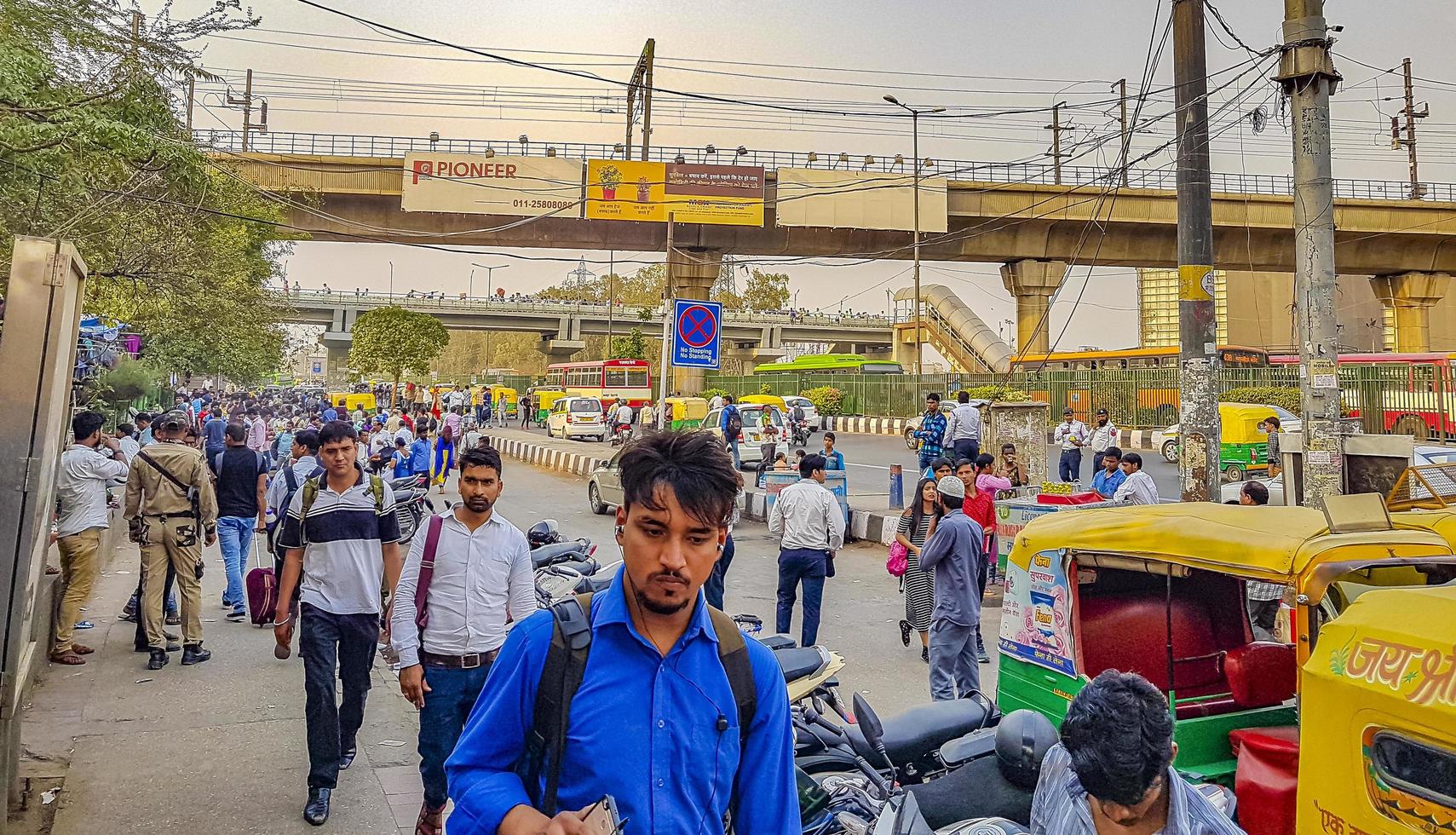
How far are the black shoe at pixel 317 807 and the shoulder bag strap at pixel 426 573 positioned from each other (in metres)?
1.05

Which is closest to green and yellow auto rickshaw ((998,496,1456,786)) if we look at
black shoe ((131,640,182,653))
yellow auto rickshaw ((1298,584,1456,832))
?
yellow auto rickshaw ((1298,584,1456,832))

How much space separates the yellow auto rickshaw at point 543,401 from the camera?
51.1 metres

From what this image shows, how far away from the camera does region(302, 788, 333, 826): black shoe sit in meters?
4.51

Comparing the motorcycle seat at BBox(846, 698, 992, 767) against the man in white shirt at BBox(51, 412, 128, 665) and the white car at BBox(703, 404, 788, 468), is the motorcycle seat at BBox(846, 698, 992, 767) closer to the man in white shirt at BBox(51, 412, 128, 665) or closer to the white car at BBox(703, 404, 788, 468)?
the man in white shirt at BBox(51, 412, 128, 665)

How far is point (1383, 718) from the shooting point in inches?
95.3

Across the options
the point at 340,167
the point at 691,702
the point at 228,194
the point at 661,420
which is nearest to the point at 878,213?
the point at 340,167

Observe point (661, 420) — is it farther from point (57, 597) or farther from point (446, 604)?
point (446, 604)

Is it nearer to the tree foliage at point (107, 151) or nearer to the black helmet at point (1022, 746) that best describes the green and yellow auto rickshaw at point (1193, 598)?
the black helmet at point (1022, 746)

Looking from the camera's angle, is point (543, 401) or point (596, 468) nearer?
point (596, 468)

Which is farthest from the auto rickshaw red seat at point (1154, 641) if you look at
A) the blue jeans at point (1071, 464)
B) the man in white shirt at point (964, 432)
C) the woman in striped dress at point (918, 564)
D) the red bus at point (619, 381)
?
the red bus at point (619, 381)

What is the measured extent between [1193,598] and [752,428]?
20.1m

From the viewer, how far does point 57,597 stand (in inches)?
284

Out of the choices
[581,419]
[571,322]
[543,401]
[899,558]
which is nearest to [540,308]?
[571,322]

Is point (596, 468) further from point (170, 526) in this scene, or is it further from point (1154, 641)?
point (1154, 641)
